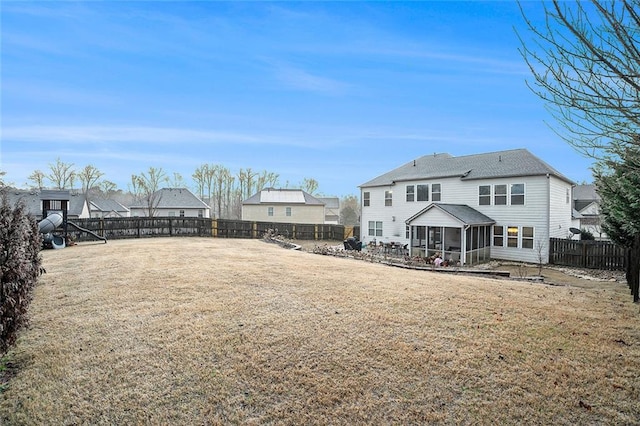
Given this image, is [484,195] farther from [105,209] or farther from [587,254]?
[105,209]

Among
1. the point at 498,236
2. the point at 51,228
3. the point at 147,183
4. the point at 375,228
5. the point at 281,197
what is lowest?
the point at 498,236

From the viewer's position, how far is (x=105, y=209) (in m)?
45.3

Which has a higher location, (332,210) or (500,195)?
(500,195)

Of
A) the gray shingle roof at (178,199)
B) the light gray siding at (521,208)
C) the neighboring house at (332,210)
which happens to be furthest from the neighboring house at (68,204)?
the neighboring house at (332,210)

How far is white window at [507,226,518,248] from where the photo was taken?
17.7m

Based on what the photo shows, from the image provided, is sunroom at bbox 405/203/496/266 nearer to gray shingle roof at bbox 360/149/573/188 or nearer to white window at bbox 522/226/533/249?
white window at bbox 522/226/533/249

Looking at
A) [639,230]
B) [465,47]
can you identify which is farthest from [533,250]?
→ [465,47]

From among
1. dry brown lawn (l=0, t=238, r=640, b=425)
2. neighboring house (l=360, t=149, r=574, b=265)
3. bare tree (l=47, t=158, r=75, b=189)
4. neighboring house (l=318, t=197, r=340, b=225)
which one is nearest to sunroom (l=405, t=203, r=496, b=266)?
neighboring house (l=360, t=149, r=574, b=265)

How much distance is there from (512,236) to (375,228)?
9.10 metres

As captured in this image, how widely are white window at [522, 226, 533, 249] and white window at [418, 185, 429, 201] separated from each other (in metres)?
5.85

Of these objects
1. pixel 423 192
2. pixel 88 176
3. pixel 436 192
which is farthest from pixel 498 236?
pixel 88 176

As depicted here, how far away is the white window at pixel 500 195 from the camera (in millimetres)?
18016

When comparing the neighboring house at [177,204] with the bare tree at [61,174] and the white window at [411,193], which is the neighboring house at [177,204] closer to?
the bare tree at [61,174]

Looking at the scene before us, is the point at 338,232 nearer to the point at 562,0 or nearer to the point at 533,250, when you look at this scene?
the point at 533,250
